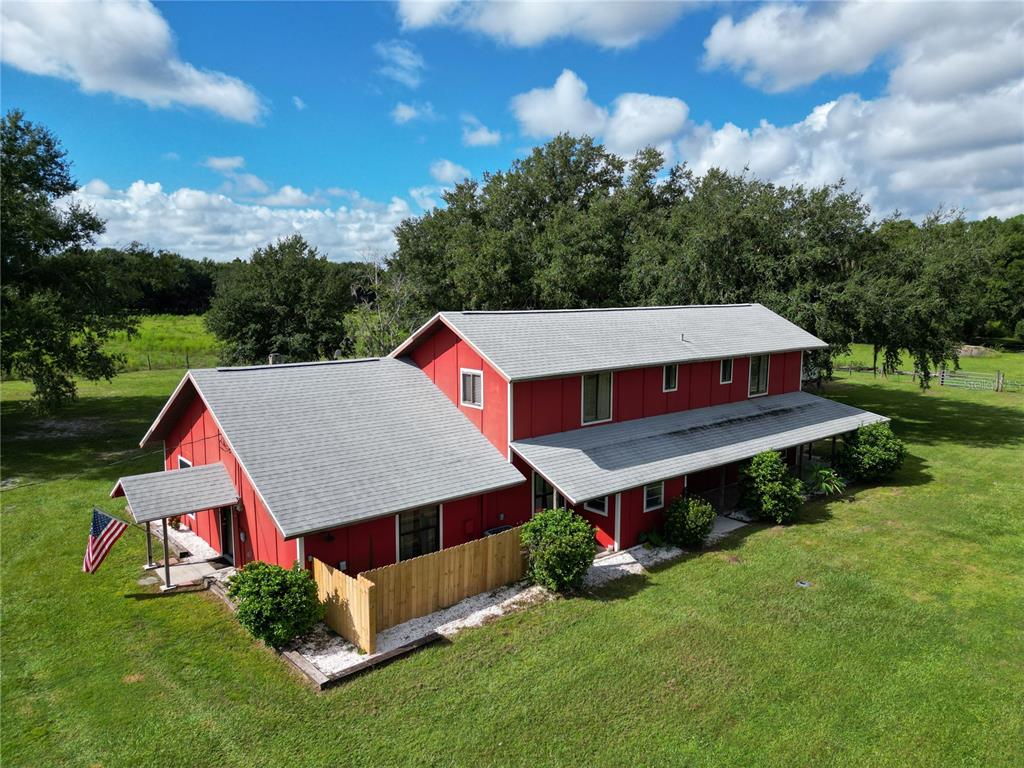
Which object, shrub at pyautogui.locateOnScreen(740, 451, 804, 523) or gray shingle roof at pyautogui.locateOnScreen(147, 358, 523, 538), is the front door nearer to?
gray shingle roof at pyautogui.locateOnScreen(147, 358, 523, 538)

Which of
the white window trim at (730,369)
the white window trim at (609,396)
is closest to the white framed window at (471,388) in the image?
the white window trim at (609,396)

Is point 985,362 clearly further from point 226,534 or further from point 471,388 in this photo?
point 226,534

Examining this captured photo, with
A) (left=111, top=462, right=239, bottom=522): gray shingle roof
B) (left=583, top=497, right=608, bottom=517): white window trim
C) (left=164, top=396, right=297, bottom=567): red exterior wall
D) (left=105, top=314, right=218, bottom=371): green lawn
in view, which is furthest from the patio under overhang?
(left=105, top=314, right=218, bottom=371): green lawn

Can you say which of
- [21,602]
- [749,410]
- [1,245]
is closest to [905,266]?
[749,410]

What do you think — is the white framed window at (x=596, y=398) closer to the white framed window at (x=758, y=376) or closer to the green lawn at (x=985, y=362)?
the white framed window at (x=758, y=376)

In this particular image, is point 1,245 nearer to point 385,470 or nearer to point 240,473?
point 240,473

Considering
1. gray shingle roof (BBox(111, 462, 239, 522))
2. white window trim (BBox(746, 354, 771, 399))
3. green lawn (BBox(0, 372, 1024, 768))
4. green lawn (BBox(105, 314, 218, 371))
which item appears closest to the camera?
green lawn (BBox(0, 372, 1024, 768))
